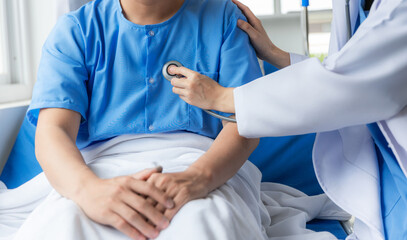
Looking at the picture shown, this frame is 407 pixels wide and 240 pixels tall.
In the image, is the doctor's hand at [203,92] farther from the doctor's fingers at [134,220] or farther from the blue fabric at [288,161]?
the blue fabric at [288,161]

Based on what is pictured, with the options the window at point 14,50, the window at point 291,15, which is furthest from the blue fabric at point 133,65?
the window at point 291,15

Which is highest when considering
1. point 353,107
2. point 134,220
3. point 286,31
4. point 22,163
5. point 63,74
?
point 353,107

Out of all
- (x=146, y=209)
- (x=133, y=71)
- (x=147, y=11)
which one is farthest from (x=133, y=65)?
(x=146, y=209)

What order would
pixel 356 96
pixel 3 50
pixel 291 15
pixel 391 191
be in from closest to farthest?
pixel 356 96 → pixel 391 191 → pixel 3 50 → pixel 291 15

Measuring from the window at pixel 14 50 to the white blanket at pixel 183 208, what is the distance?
3.37ft

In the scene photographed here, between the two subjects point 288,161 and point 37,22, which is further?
point 37,22

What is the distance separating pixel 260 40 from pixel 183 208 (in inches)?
27.2

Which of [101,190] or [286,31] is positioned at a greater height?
[101,190]

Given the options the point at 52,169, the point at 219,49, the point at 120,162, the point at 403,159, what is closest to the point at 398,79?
the point at 403,159

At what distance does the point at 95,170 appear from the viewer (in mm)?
1135

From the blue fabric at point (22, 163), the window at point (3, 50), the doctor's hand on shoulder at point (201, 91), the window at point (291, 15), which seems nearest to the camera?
the doctor's hand on shoulder at point (201, 91)

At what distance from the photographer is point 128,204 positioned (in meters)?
0.96

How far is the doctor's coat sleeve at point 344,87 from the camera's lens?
87 centimetres

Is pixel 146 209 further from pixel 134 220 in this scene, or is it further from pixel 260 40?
pixel 260 40
